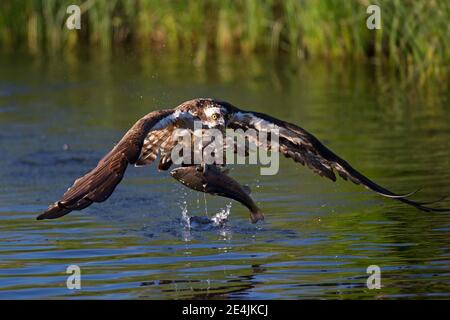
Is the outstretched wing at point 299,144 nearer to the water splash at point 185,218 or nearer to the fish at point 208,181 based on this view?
the fish at point 208,181

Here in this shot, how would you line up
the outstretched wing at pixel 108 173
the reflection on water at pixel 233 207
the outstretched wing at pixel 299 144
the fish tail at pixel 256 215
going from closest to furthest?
the outstretched wing at pixel 108 173, the reflection on water at pixel 233 207, the outstretched wing at pixel 299 144, the fish tail at pixel 256 215

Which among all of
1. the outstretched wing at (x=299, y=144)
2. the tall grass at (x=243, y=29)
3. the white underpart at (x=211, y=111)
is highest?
the tall grass at (x=243, y=29)

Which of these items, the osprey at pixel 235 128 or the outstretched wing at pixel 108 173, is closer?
the outstretched wing at pixel 108 173

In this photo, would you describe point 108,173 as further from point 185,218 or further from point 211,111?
point 185,218

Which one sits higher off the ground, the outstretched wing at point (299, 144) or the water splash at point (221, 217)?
the outstretched wing at point (299, 144)

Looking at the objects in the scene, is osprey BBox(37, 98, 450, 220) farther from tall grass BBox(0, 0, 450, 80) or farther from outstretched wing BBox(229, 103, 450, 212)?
tall grass BBox(0, 0, 450, 80)

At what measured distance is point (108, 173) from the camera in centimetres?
877

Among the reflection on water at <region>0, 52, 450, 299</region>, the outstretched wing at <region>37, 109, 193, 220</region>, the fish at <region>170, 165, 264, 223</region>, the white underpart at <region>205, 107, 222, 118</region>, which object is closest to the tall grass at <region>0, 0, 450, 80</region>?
the reflection on water at <region>0, 52, 450, 299</region>

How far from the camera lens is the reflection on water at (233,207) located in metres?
8.97

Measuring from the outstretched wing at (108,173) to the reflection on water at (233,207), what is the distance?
2.03ft

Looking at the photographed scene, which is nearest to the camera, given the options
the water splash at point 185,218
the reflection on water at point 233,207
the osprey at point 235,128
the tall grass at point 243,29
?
the reflection on water at point 233,207

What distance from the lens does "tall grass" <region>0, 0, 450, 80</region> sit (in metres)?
17.1

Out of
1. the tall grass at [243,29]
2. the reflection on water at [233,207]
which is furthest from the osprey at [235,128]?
the tall grass at [243,29]

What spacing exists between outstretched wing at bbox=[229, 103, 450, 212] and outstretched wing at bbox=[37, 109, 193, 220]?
635mm
